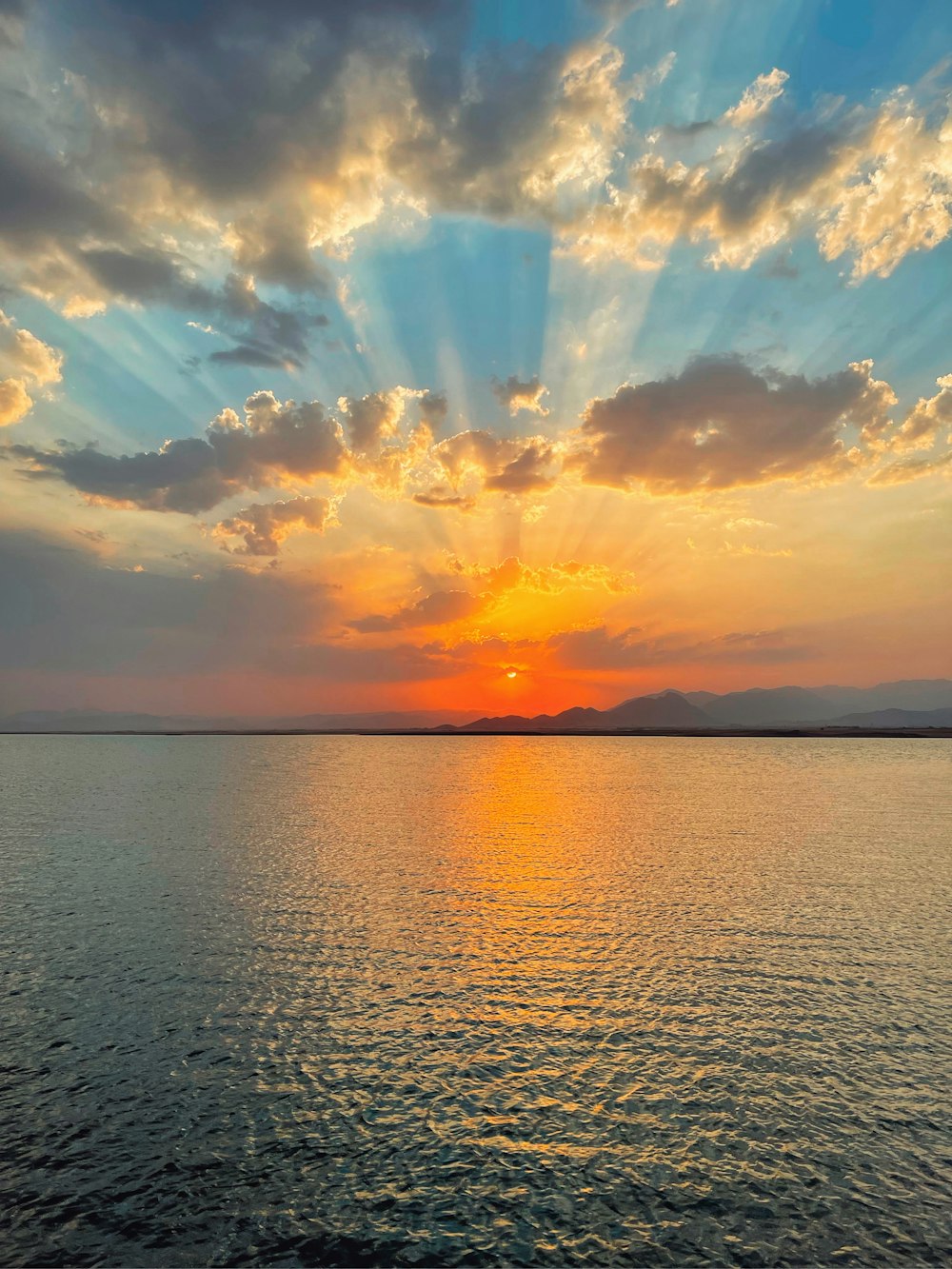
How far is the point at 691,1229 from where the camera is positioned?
14.9 metres

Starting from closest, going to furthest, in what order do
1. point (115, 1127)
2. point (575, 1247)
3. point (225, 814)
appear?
point (575, 1247)
point (115, 1127)
point (225, 814)

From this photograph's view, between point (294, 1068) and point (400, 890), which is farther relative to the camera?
point (400, 890)

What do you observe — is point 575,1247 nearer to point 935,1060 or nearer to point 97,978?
point 935,1060

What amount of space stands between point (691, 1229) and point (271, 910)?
103ft

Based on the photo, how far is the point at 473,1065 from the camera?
22047mm

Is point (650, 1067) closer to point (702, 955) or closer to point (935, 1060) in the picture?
point (935, 1060)

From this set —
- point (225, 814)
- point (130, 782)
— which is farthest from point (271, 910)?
point (130, 782)

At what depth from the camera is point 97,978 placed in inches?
1155

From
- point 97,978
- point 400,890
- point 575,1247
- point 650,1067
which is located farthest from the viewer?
point 400,890

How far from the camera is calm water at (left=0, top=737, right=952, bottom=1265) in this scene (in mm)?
15039

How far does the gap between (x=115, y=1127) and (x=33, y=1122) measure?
2.32 meters

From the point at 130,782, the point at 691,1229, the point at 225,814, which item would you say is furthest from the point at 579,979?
the point at 130,782

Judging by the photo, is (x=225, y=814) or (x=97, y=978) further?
(x=225, y=814)

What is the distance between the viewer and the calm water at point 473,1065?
49.3 feet
